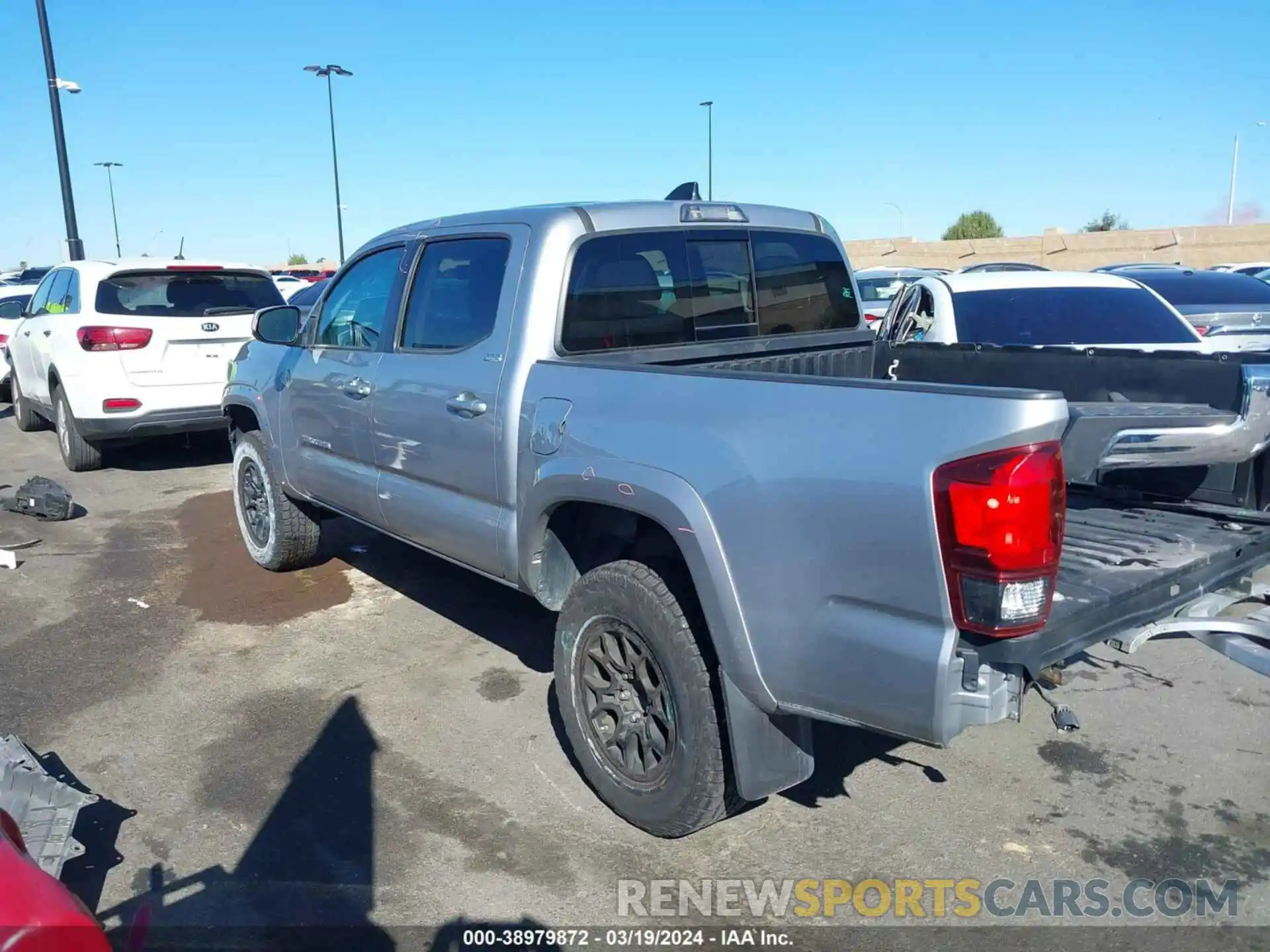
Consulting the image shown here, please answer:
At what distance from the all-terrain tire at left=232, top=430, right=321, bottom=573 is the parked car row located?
3 centimetres

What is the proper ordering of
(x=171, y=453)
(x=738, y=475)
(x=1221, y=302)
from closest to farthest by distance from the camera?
(x=738, y=475) → (x=1221, y=302) → (x=171, y=453)

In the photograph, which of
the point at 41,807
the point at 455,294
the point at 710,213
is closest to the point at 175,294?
the point at 455,294

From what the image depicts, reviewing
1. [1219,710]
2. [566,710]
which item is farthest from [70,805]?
[1219,710]

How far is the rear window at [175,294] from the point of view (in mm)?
8477

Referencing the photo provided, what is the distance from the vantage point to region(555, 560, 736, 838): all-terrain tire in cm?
307

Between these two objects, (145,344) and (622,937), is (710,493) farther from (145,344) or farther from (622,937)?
(145,344)

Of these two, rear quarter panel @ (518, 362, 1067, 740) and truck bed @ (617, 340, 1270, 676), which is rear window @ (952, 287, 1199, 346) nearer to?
truck bed @ (617, 340, 1270, 676)

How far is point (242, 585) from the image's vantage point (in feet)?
20.0

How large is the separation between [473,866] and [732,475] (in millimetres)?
1540

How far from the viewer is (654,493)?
3051 mm

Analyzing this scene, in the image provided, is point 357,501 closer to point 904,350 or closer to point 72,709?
point 72,709

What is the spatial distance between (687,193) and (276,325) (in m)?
2.42

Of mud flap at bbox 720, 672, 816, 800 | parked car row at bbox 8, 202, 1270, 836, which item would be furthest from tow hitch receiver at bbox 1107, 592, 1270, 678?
mud flap at bbox 720, 672, 816, 800

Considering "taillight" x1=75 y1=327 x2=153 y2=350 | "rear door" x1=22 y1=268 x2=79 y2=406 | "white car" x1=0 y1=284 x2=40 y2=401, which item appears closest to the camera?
"taillight" x1=75 y1=327 x2=153 y2=350
